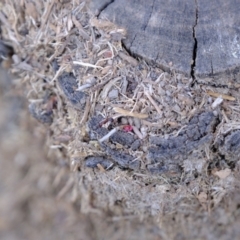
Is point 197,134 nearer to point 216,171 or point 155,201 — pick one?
point 216,171

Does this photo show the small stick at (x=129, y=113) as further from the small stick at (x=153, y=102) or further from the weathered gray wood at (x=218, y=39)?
the weathered gray wood at (x=218, y=39)

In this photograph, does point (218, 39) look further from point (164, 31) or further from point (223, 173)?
point (223, 173)

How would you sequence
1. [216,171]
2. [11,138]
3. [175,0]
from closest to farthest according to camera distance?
[175,0], [216,171], [11,138]

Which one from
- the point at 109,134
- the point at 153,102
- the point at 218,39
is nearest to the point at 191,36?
the point at 218,39

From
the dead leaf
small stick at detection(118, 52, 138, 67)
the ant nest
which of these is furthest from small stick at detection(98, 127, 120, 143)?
the dead leaf

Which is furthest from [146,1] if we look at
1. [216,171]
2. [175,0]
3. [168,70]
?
[216,171]

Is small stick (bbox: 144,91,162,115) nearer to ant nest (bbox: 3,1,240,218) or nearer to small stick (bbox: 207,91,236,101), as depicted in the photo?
ant nest (bbox: 3,1,240,218)
